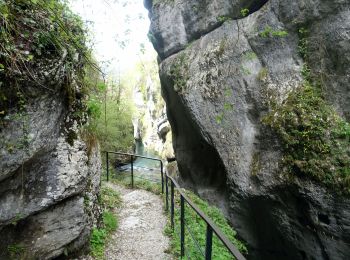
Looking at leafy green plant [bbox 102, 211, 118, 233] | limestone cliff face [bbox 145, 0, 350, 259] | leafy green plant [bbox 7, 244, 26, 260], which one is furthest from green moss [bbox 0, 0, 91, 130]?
limestone cliff face [bbox 145, 0, 350, 259]

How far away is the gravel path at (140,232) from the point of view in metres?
4.57

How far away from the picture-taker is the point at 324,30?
266 inches

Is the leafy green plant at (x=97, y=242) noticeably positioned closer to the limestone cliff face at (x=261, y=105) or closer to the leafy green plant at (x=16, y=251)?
the leafy green plant at (x=16, y=251)

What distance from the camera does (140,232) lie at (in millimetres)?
5477

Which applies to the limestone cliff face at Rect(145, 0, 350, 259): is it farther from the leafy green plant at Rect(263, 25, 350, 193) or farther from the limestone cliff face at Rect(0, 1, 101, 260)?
the limestone cliff face at Rect(0, 1, 101, 260)

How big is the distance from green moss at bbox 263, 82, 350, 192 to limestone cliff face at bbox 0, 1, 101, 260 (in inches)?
164

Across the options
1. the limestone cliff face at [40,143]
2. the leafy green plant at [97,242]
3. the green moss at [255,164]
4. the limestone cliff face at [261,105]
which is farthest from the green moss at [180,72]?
the leafy green plant at [97,242]

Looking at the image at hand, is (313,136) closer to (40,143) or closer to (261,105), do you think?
(261,105)

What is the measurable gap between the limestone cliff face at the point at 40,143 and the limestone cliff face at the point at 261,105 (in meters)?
3.84

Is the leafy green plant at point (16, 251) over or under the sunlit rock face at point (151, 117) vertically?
under

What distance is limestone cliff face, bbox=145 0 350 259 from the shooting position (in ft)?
19.0

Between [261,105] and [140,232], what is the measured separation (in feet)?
13.3

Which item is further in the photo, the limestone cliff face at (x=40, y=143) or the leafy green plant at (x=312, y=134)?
the leafy green plant at (x=312, y=134)

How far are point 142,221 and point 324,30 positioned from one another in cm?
585
